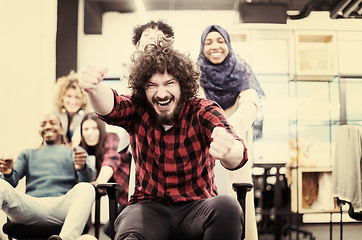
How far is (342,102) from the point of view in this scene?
3232mm

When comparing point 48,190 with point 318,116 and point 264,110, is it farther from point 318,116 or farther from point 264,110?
point 318,116

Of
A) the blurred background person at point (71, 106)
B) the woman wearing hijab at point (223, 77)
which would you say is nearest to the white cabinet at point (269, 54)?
the woman wearing hijab at point (223, 77)

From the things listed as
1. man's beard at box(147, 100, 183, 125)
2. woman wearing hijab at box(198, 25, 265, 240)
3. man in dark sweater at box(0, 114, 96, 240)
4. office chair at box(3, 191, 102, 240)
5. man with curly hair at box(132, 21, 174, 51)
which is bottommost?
office chair at box(3, 191, 102, 240)

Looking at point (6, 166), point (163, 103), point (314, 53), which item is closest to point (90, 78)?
point (163, 103)

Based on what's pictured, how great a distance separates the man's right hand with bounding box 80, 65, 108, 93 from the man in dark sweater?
4.22ft

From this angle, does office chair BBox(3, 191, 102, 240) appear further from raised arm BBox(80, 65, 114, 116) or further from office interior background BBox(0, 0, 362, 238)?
raised arm BBox(80, 65, 114, 116)

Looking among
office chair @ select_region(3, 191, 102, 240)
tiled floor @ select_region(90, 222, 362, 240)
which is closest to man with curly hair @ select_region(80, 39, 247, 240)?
office chair @ select_region(3, 191, 102, 240)

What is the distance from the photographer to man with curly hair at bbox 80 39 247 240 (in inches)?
50.6

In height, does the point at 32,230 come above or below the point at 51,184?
below

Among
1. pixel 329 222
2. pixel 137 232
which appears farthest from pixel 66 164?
pixel 329 222

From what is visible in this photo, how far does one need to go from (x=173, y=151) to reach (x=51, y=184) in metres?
1.48

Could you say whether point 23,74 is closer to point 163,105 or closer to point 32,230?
point 32,230

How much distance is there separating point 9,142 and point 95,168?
2.42 feet

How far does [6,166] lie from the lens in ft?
8.48
